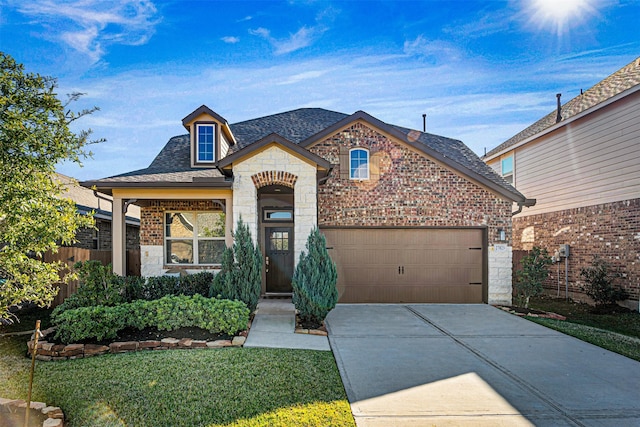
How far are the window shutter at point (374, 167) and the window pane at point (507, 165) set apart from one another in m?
7.96

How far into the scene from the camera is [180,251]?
11773mm

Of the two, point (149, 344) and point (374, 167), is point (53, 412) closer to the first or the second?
point (149, 344)

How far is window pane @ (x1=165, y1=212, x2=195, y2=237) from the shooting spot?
1179cm

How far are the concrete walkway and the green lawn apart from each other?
43cm

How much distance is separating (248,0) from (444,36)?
4.87 metres

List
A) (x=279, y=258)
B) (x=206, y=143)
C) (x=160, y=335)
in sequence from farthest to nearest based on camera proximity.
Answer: (x=206, y=143)
(x=279, y=258)
(x=160, y=335)

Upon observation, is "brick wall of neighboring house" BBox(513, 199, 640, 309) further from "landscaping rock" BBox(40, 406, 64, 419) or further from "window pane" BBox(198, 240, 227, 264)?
"landscaping rock" BBox(40, 406, 64, 419)

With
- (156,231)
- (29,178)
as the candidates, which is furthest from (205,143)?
(29,178)

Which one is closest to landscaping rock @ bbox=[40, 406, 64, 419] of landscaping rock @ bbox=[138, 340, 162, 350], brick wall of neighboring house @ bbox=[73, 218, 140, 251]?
landscaping rock @ bbox=[138, 340, 162, 350]

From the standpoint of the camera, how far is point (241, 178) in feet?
32.2

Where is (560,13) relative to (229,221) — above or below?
above

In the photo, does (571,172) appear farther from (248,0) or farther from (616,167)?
(248,0)

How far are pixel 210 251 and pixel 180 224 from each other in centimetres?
112

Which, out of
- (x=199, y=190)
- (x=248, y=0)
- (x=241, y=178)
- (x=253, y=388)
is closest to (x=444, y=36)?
(x=248, y=0)
